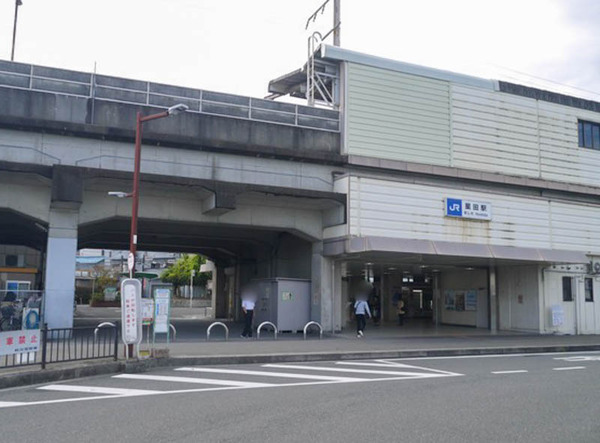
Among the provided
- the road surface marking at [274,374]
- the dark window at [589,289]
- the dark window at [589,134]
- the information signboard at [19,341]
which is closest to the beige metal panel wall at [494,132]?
the dark window at [589,134]

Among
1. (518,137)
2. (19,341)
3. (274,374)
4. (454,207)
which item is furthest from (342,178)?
(19,341)

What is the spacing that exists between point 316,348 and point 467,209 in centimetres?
986

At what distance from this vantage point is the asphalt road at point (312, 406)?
25.4ft

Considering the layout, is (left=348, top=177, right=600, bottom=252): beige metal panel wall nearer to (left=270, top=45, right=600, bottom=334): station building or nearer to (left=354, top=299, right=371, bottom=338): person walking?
(left=270, top=45, right=600, bottom=334): station building

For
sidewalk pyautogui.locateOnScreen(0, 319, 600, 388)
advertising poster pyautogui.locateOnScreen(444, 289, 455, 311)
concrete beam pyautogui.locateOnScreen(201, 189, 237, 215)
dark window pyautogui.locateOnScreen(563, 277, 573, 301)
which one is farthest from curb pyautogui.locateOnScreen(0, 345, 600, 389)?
advertising poster pyautogui.locateOnScreen(444, 289, 455, 311)

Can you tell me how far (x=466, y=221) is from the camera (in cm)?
2452

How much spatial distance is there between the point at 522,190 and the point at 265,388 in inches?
770

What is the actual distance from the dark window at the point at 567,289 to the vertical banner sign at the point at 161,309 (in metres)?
18.8

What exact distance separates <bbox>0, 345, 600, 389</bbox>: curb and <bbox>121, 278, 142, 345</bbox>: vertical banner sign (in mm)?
623

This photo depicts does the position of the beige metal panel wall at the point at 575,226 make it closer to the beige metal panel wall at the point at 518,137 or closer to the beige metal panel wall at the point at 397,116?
the beige metal panel wall at the point at 518,137

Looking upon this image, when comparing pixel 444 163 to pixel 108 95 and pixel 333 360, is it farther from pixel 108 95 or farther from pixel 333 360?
pixel 108 95

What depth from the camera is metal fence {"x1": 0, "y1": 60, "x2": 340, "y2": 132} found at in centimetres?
2034

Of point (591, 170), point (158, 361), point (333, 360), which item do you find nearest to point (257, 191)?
point (333, 360)

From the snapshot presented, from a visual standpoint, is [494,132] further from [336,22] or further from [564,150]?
[336,22]
